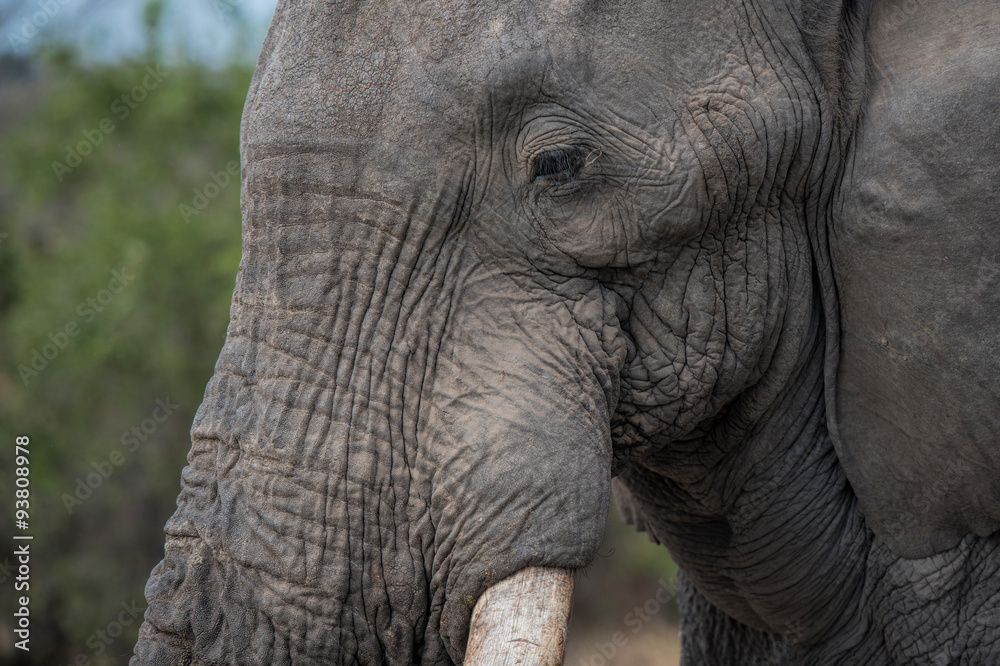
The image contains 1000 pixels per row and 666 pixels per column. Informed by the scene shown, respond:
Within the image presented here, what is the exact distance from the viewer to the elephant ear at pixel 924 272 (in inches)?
80.3

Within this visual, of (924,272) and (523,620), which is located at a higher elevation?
(924,272)

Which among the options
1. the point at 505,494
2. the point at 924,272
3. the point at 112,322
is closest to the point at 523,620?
the point at 505,494

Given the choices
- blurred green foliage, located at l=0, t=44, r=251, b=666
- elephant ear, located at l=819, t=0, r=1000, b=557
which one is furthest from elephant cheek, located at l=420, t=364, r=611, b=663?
blurred green foliage, located at l=0, t=44, r=251, b=666

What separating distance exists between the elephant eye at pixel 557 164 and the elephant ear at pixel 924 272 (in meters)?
0.60

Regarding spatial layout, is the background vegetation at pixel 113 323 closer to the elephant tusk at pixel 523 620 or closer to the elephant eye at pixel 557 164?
the elephant eye at pixel 557 164

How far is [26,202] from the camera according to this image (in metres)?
9.26

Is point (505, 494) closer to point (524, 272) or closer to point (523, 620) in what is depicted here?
point (523, 620)

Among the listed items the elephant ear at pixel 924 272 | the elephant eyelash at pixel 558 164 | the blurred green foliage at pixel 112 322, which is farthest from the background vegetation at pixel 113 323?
the elephant ear at pixel 924 272

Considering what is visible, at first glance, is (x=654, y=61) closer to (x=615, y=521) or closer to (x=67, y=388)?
(x=67, y=388)

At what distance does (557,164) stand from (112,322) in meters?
5.75

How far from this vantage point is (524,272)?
206 cm

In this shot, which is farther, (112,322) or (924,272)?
(112,322)

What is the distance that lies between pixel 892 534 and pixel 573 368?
914 mm

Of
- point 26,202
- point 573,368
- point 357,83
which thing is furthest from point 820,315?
point 26,202
